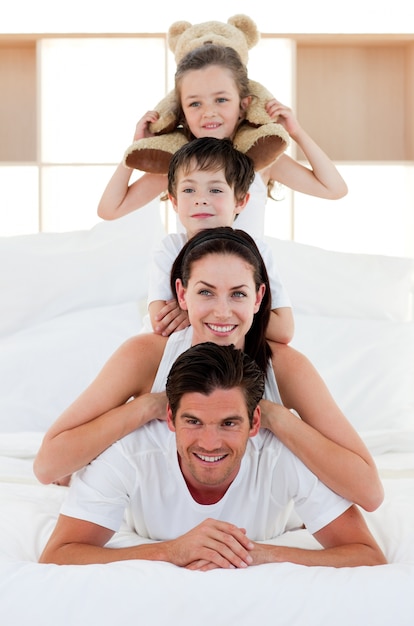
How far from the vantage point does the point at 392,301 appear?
2.89 meters

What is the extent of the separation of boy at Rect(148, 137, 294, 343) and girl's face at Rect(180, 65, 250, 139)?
12 centimetres

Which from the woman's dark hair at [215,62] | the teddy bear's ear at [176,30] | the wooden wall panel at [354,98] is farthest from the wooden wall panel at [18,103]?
the woman's dark hair at [215,62]

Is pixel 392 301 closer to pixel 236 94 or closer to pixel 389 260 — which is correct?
pixel 389 260

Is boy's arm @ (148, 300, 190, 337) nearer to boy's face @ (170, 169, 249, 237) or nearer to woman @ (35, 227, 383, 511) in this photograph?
woman @ (35, 227, 383, 511)

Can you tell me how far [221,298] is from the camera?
157 centimetres

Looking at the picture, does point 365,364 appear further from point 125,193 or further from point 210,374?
point 210,374

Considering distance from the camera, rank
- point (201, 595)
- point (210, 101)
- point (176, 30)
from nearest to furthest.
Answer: point (201, 595) → point (210, 101) → point (176, 30)

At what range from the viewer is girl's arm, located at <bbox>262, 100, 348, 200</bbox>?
209cm

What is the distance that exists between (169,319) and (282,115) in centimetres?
58

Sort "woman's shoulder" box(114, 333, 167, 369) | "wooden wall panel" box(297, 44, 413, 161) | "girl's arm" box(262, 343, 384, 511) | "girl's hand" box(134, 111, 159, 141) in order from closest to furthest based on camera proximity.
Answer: "girl's arm" box(262, 343, 384, 511) < "woman's shoulder" box(114, 333, 167, 369) < "girl's hand" box(134, 111, 159, 141) < "wooden wall panel" box(297, 44, 413, 161)

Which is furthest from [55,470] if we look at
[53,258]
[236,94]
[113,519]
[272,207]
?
[272,207]

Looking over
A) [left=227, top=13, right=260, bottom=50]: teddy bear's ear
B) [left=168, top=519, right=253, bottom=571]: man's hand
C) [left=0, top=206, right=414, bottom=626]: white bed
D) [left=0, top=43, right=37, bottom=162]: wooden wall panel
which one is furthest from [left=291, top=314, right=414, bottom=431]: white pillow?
[left=0, top=43, right=37, bottom=162]: wooden wall panel

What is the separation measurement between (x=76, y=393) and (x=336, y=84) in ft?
5.14

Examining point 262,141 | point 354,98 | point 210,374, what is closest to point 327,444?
point 210,374
